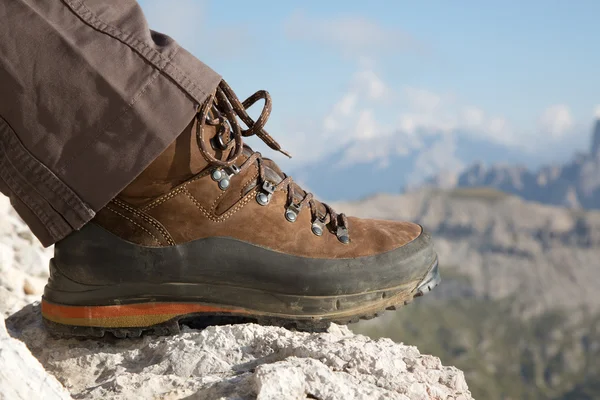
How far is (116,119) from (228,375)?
3.94 ft

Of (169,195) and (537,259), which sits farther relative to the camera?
(537,259)

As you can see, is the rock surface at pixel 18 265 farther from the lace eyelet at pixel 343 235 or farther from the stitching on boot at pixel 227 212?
the lace eyelet at pixel 343 235

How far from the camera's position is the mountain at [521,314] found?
143875 mm

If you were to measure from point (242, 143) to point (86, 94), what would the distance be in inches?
29.2

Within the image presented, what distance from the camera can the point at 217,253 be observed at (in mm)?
3094

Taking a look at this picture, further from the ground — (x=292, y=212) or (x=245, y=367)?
(x=292, y=212)

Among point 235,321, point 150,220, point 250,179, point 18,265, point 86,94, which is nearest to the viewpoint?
point 86,94

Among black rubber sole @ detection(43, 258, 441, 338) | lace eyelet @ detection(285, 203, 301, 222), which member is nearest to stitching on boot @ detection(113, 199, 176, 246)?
black rubber sole @ detection(43, 258, 441, 338)

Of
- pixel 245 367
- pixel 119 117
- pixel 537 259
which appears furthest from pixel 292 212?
pixel 537 259

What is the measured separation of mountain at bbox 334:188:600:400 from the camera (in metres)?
144

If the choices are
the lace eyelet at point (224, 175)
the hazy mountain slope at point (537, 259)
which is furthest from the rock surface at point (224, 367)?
the hazy mountain slope at point (537, 259)

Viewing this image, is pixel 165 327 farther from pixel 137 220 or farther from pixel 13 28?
pixel 13 28

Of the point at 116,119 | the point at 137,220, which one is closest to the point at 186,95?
the point at 116,119

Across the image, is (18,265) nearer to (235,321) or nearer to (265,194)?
(235,321)
